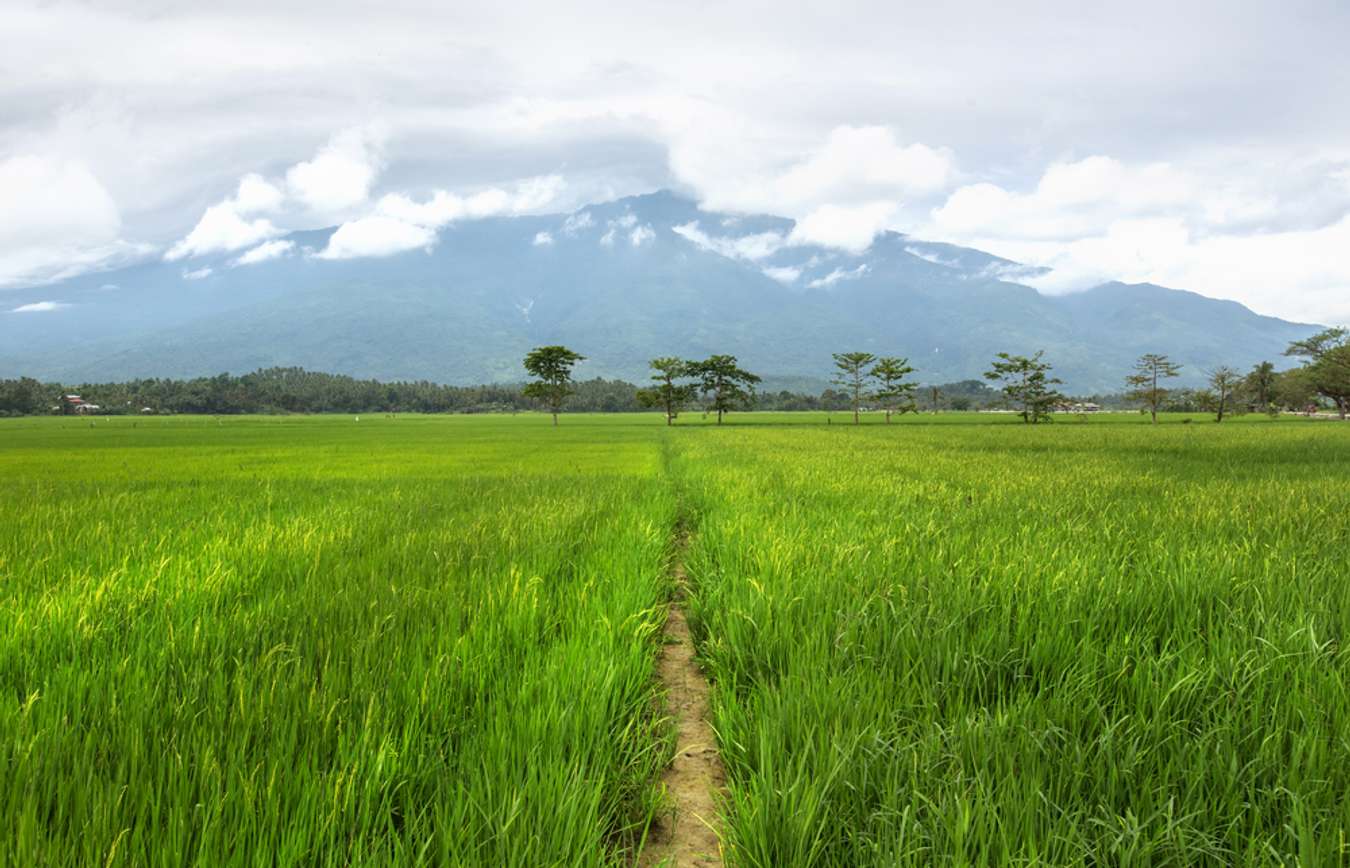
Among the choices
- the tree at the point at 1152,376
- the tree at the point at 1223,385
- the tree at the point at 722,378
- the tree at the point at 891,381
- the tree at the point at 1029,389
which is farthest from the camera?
the tree at the point at 722,378

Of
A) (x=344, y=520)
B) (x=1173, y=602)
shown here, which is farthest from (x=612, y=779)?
(x=344, y=520)

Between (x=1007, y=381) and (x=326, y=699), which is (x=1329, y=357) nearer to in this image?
(x=1007, y=381)

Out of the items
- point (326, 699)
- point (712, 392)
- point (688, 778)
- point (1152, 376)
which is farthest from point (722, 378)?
point (326, 699)

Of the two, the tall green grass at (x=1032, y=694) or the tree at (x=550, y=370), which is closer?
the tall green grass at (x=1032, y=694)

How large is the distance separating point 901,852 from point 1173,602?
2763 mm

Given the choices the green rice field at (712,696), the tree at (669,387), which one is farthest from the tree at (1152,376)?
the green rice field at (712,696)

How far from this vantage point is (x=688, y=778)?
234cm

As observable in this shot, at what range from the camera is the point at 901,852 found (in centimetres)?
140

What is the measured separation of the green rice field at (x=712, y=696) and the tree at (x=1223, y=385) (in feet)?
308

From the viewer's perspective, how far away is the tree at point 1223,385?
251 ft

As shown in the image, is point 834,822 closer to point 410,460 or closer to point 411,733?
point 411,733

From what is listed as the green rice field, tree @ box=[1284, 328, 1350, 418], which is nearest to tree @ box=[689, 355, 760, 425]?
tree @ box=[1284, 328, 1350, 418]

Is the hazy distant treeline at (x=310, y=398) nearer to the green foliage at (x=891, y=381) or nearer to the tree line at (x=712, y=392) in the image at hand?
the tree line at (x=712, y=392)

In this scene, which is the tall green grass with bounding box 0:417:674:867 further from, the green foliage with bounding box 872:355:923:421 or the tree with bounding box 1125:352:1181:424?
the tree with bounding box 1125:352:1181:424
